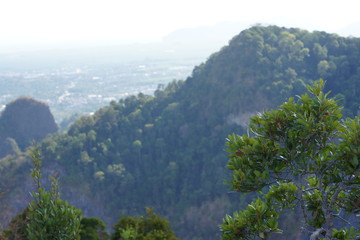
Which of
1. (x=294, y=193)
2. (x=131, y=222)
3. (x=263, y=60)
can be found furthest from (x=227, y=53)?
(x=294, y=193)

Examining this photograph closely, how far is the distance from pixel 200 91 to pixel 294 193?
1971 inches

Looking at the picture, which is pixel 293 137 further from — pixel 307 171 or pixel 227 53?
pixel 227 53

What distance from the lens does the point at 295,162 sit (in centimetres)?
693

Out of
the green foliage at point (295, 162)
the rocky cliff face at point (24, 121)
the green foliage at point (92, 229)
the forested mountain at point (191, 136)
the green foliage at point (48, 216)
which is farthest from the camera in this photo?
the rocky cliff face at point (24, 121)

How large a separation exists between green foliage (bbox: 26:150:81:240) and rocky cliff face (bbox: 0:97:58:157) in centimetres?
8063

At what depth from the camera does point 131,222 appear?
2055 centimetres

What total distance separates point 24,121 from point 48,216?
83.1 m

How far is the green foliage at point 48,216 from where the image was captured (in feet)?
28.5

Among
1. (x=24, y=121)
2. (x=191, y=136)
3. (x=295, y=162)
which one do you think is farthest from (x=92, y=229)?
(x=24, y=121)

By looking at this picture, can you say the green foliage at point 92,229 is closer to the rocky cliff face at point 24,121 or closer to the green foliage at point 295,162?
the green foliage at point 295,162

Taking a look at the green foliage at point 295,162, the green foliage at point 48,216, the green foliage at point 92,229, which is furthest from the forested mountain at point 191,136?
the green foliage at point 295,162

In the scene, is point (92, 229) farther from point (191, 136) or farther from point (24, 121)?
point (24, 121)

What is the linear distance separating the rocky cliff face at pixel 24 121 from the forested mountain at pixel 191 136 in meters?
29.9

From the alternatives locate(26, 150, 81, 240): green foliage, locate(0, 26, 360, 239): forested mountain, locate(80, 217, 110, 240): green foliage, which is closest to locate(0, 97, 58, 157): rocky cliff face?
locate(0, 26, 360, 239): forested mountain
